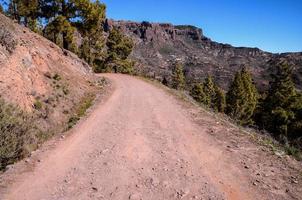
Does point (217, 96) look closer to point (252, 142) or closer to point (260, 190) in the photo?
point (252, 142)

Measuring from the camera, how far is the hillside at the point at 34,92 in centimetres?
1256

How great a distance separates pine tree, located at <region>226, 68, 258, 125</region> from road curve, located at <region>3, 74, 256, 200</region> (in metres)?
45.6

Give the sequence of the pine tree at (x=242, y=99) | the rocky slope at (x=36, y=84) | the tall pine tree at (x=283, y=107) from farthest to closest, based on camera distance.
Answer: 1. the pine tree at (x=242, y=99)
2. the tall pine tree at (x=283, y=107)
3. the rocky slope at (x=36, y=84)

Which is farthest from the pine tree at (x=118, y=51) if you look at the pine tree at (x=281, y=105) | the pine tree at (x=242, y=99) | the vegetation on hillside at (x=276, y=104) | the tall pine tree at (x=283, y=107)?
the tall pine tree at (x=283, y=107)

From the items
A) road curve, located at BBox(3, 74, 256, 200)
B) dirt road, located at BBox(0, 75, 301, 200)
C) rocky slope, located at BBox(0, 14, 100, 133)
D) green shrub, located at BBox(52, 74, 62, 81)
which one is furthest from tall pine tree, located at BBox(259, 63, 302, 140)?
road curve, located at BBox(3, 74, 256, 200)

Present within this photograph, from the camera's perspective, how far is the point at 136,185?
9.29 meters

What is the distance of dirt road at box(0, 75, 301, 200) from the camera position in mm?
8884

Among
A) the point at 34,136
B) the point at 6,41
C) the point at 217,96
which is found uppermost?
the point at 6,41

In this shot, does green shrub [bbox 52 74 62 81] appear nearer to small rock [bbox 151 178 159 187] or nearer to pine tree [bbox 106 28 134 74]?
small rock [bbox 151 178 159 187]

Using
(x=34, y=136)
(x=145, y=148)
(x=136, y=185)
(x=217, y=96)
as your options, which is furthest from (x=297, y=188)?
(x=217, y=96)

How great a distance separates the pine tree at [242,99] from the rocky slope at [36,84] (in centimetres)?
4006

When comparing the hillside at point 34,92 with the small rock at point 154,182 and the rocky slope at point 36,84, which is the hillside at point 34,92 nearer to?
the rocky slope at point 36,84

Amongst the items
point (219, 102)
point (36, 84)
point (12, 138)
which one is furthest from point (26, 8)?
point (219, 102)

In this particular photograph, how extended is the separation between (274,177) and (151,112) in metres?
9.94
